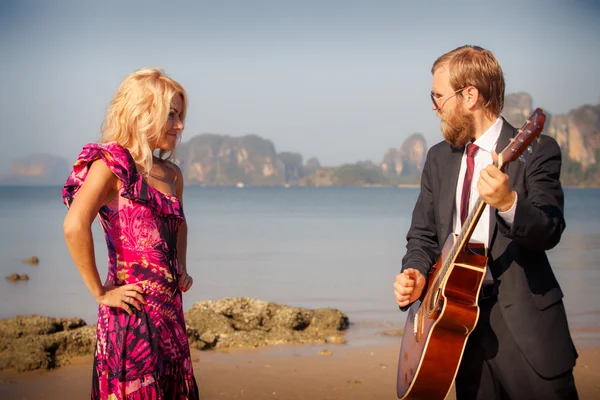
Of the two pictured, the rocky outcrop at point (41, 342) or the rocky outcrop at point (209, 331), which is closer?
the rocky outcrop at point (41, 342)

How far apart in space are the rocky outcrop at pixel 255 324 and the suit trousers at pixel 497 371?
452 cm

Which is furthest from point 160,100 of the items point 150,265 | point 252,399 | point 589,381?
point 589,381

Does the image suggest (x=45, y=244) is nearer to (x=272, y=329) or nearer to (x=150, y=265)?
(x=272, y=329)

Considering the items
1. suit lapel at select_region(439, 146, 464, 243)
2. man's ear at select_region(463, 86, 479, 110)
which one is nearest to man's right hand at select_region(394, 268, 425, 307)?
suit lapel at select_region(439, 146, 464, 243)

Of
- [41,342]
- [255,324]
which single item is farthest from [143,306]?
[255,324]

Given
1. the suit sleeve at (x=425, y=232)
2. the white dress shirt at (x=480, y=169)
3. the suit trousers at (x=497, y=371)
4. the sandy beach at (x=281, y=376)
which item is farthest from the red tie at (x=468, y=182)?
the sandy beach at (x=281, y=376)

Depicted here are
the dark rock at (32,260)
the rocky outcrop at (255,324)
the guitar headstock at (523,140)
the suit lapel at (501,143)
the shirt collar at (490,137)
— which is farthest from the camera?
the dark rock at (32,260)

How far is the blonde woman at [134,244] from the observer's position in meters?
3.05

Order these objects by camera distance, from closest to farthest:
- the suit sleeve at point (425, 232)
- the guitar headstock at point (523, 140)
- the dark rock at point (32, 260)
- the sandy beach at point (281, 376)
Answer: the guitar headstock at point (523, 140), the suit sleeve at point (425, 232), the sandy beach at point (281, 376), the dark rock at point (32, 260)

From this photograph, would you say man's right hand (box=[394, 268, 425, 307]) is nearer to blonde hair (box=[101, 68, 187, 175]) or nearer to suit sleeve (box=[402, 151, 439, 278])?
suit sleeve (box=[402, 151, 439, 278])

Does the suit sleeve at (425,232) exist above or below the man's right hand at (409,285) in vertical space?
above

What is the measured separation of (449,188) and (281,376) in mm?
3632

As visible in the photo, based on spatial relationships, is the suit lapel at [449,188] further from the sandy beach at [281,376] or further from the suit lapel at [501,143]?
the sandy beach at [281,376]

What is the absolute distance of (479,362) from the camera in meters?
3.09
